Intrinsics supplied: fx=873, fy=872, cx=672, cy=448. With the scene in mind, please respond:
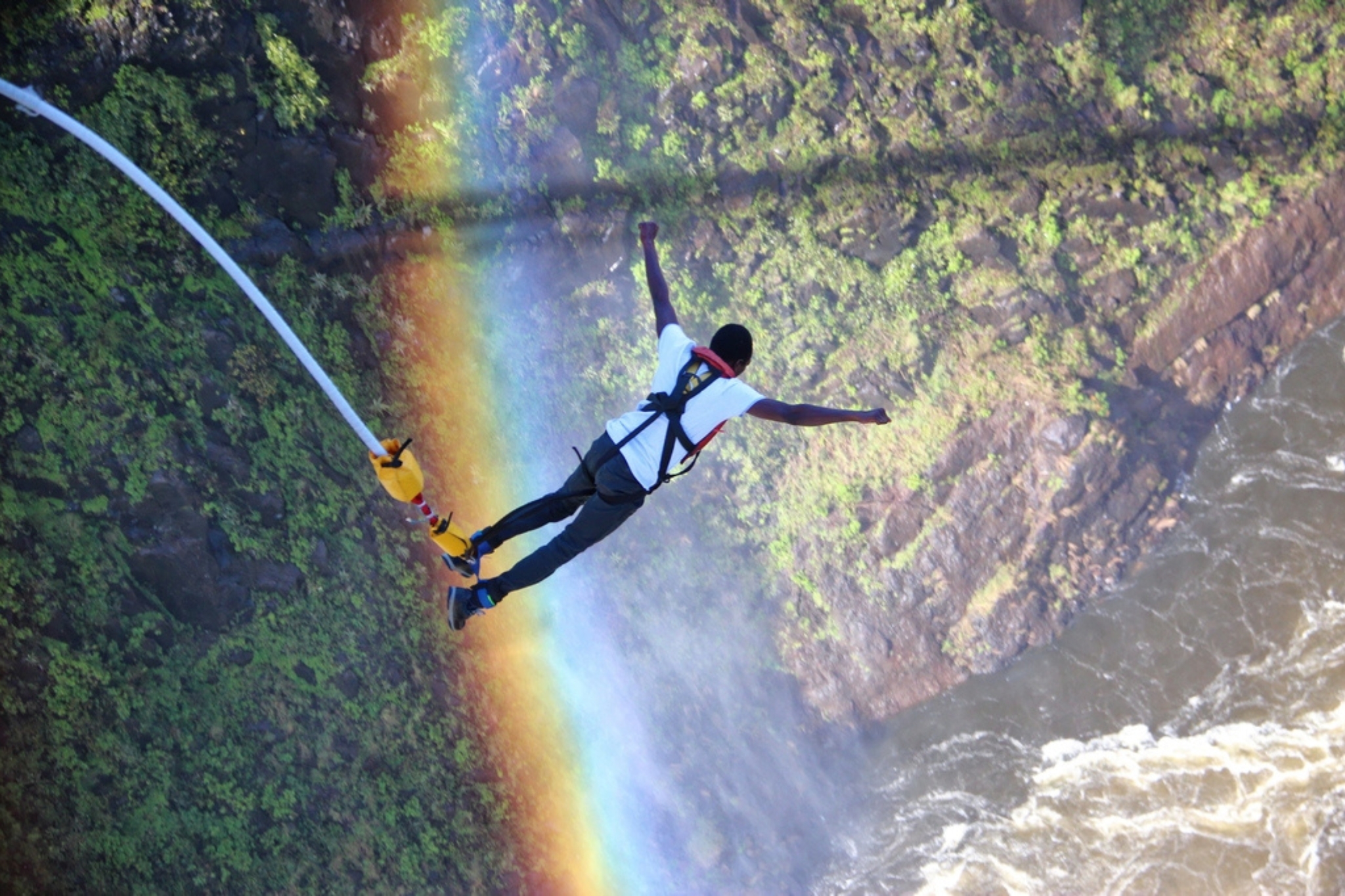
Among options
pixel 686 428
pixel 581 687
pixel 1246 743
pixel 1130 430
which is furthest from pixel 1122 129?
pixel 581 687

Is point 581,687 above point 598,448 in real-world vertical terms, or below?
above

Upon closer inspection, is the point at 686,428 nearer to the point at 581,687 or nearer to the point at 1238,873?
the point at 581,687

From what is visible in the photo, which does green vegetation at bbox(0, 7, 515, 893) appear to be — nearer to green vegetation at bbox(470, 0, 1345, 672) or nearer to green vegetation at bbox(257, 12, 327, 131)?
green vegetation at bbox(257, 12, 327, 131)

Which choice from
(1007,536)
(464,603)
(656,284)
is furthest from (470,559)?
(1007,536)

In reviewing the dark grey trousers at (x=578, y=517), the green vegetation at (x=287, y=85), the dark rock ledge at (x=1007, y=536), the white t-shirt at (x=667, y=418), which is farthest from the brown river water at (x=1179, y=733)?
the green vegetation at (x=287, y=85)

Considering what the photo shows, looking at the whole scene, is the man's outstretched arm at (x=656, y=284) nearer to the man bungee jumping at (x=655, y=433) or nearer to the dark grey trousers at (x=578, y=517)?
the man bungee jumping at (x=655, y=433)
